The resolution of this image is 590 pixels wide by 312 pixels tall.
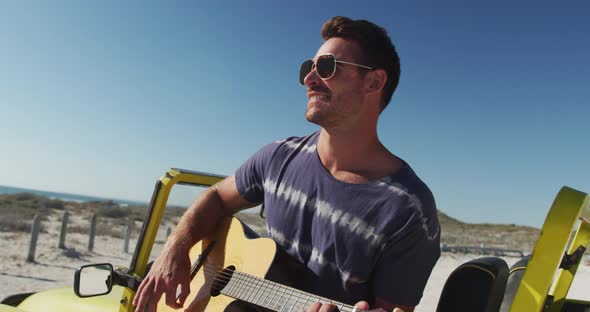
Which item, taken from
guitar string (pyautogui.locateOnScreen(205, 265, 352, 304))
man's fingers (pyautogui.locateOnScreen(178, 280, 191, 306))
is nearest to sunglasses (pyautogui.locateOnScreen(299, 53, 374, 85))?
guitar string (pyautogui.locateOnScreen(205, 265, 352, 304))

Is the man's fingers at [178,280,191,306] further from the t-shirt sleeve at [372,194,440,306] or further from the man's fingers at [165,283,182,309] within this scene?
the t-shirt sleeve at [372,194,440,306]

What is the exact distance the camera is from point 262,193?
9.91 feet

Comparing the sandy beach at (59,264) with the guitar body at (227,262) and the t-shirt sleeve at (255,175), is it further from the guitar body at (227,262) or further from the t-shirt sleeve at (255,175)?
the guitar body at (227,262)

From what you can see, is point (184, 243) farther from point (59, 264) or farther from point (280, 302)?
point (59, 264)

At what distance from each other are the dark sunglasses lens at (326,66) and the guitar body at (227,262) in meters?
0.93

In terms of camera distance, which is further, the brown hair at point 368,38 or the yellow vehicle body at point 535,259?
the brown hair at point 368,38

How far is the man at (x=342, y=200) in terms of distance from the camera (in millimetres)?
2168

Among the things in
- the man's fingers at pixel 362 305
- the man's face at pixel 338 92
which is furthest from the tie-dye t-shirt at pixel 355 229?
the man's fingers at pixel 362 305

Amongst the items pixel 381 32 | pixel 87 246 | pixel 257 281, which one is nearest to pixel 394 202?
pixel 257 281

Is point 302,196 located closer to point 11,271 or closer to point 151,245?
point 151,245

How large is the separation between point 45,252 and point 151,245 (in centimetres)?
1359

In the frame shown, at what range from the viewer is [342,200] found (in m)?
2.37

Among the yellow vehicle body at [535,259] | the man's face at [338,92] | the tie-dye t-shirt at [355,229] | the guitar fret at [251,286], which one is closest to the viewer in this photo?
the yellow vehicle body at [535,259]

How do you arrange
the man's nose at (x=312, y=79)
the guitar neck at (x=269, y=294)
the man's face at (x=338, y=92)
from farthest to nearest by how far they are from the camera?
the man's nose at (x=312, y=79) → the man's face at (x=338, y=92) → the guitar neck at (x=269, y=294)
